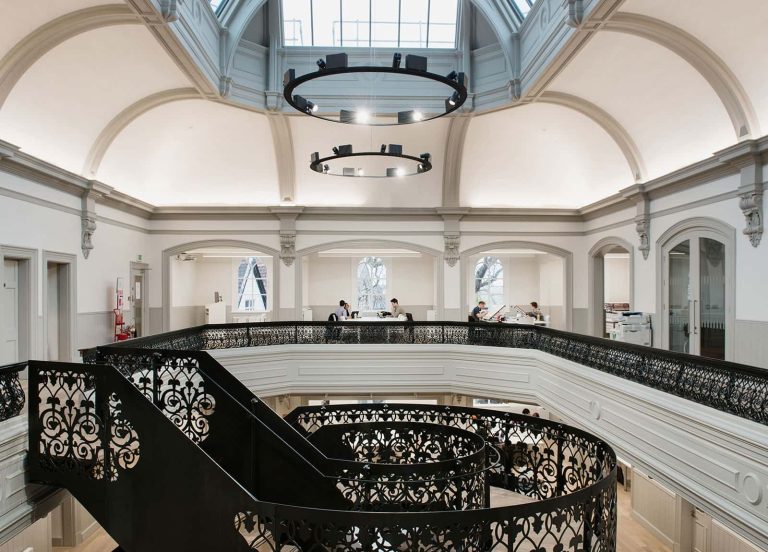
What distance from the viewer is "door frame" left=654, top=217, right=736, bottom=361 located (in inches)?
344

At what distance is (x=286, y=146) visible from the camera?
1364 cm

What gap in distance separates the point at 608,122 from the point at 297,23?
280 inches

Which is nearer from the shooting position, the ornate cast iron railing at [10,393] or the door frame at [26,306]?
the ornate cast iron railing at [10,393]

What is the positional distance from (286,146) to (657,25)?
857 centimetres

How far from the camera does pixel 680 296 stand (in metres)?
10.4

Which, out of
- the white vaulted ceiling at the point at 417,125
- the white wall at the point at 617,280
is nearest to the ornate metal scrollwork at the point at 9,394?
the white vaulted ceiling at the point at 417,125

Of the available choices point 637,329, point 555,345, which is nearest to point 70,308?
point 555,345

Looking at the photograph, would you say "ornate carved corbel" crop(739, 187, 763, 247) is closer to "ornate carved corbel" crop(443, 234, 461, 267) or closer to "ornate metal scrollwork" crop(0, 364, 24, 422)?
"ornate carved corbel" crop(443, 234, 461, 267)

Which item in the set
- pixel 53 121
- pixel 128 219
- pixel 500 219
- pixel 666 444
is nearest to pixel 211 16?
pixel 53 121

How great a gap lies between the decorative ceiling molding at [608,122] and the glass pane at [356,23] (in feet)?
13.5

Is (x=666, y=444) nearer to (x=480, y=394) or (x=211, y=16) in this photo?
(x=480, y=394)

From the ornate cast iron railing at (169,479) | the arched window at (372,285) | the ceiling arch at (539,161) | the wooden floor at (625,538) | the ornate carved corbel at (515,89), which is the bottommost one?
the wooden floor at (625,538)

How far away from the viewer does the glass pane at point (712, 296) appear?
9148 millimetres

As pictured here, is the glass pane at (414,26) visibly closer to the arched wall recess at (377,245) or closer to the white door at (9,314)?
the arched wall recess at (377,245)
